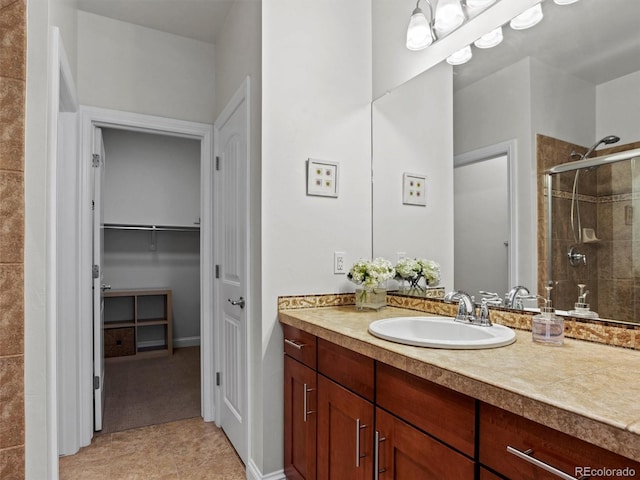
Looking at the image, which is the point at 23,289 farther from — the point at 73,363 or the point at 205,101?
the point at 205,101

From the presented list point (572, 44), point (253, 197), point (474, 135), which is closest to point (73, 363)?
point (253, 197)

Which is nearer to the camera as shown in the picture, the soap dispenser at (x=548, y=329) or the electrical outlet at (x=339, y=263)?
the soap dispenser at (x=548, y=329)

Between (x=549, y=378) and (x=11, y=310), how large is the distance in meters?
1.75

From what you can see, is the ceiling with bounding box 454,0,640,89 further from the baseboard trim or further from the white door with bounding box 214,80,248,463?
the baseboard trim

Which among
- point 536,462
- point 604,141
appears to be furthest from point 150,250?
point 536,462

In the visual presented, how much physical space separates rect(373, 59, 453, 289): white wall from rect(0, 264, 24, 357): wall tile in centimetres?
159

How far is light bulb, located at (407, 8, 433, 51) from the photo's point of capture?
6.17 feet

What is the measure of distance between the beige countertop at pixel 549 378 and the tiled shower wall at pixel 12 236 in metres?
1.20

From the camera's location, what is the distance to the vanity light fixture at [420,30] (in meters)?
1.88

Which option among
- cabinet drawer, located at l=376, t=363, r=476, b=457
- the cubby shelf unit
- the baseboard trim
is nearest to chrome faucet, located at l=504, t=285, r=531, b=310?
cabinet drawer, located at l=376, t=363, r=476, b=457

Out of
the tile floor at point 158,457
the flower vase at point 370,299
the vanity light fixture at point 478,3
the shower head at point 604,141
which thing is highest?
the vanity light fixture at point 478,3

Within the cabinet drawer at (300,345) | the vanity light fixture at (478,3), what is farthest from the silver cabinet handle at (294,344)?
the vanity light fixture at (478,3)

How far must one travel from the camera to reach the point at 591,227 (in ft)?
4.18

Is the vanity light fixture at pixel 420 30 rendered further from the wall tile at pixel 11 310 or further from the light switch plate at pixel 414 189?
the wall tile at pixel 11 310
